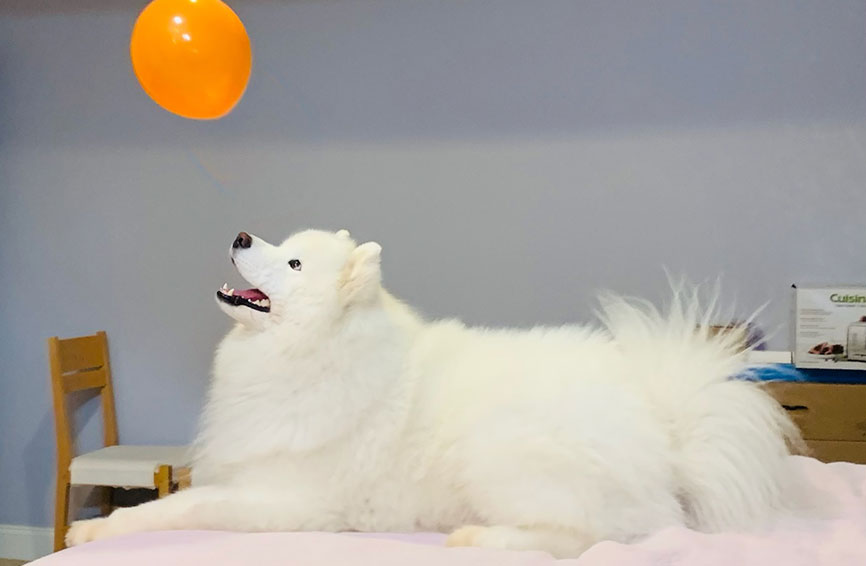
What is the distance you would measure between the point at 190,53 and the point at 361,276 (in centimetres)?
73

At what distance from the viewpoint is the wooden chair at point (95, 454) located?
8.96 ft

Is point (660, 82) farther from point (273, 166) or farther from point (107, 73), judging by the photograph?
point (107, 73)

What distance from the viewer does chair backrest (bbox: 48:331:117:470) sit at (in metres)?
2.86

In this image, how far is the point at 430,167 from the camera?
3029 millimetres

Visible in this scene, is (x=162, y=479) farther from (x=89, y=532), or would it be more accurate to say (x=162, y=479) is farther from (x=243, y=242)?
(x=243, y=242)

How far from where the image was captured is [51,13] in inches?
127

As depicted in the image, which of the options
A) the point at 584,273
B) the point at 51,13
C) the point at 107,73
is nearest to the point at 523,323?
the point at 584,273

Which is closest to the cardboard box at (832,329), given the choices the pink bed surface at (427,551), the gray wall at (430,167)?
the gray wall at (430,167)

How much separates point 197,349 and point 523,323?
1.40 m

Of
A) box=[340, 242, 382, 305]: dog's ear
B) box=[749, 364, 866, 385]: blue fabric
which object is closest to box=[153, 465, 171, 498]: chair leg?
box=[340, 242, 382, 305]: dog's ear

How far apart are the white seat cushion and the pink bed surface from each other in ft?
4.81

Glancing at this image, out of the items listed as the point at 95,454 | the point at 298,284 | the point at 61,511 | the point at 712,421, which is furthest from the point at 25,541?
the point at 712,421

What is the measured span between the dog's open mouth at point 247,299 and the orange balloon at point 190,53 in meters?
0.58

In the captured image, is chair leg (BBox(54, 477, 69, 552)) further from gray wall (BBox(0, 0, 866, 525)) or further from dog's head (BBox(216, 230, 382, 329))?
dog's head (BBox(216, 230, 382, 329))
